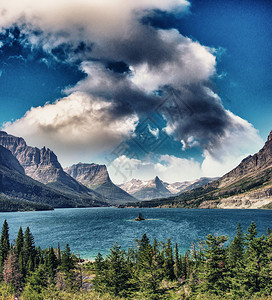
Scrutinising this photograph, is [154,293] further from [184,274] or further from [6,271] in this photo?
[6,271]

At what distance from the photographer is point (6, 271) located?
3258 inches

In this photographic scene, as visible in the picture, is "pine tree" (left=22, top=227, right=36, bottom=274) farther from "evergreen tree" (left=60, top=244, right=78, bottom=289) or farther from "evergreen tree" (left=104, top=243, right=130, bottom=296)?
"evergreen tree" (left=104, top=243, right=130, bottom=296)

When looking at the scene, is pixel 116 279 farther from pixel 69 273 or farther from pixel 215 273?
pixel 69 273

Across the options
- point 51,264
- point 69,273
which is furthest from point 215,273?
point 51,264

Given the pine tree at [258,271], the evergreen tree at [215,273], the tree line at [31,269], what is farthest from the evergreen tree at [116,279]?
the pine tree at [258,271]

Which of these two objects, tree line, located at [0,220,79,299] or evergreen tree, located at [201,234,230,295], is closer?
evergreen tree, located at [201,234,230,295]

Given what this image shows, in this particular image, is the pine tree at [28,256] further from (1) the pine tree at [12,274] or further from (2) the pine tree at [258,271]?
(2) the pine tree at [258,271]

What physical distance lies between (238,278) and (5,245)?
102482 mm

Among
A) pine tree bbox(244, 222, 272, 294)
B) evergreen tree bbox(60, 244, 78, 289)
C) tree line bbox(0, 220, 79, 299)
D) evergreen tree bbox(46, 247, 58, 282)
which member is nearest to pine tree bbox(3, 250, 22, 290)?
tree line bbox(0, 220, 79, 299)

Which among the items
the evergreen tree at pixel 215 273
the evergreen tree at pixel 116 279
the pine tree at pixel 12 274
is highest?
the evergreen tree at pixel 215 273

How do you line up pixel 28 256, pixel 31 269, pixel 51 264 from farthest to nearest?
1. pixel 28 256
2. pixel 31 269
3. pixel 51 264

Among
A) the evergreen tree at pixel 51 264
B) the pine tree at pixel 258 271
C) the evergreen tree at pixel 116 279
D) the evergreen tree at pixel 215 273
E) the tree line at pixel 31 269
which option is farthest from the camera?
the evergreen tree at pixel 51 264

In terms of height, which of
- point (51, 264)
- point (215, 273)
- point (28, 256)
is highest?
point (215, 273)

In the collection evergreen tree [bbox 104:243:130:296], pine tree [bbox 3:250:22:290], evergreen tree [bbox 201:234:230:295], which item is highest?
evergreen tree [bbox 201:234:230:295]
